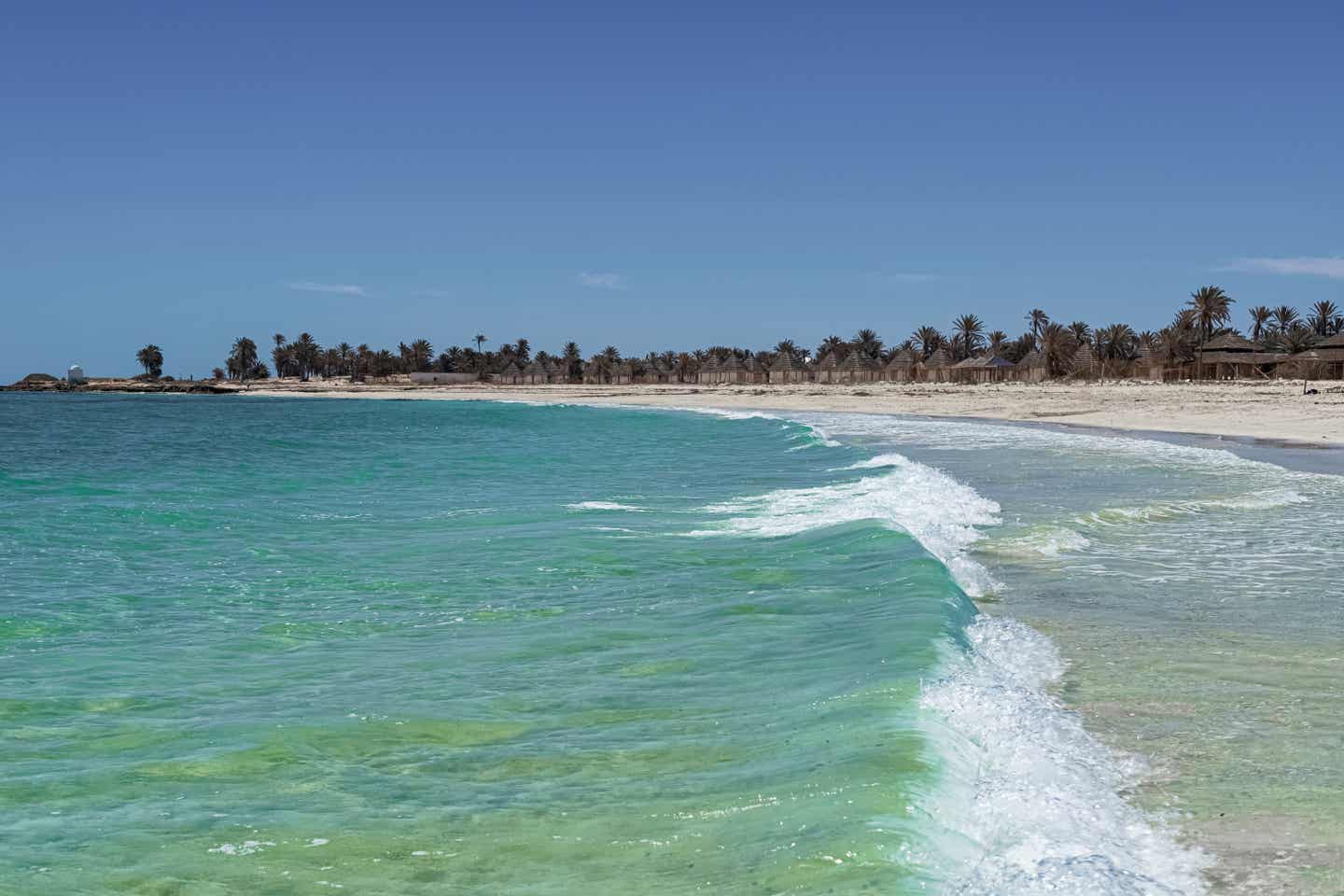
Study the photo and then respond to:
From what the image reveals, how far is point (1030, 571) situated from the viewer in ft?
35.6

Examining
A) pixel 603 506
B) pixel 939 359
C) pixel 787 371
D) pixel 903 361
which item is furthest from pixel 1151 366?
pixel 603 506

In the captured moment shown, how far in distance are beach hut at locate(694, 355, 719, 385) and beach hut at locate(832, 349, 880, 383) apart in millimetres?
20559

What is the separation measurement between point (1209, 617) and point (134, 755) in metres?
7.52

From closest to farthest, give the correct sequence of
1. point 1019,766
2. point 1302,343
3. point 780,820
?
1. point 780,820
2. point 1019,766
3. point 1302,343

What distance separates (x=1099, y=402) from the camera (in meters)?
55.9

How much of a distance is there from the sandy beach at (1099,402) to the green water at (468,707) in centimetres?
2531

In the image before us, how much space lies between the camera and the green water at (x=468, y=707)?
177 inches

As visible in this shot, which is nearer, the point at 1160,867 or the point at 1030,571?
the point at 1160,867

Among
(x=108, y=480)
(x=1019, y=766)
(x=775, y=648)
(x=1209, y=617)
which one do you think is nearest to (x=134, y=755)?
(x=775, y=648)

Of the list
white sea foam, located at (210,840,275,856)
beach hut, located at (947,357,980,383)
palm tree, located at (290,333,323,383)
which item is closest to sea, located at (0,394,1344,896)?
white sea foam, located at (210,840,275,856)

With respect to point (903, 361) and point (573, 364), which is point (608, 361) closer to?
point (573, 364)

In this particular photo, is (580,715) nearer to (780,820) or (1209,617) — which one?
(780,820)

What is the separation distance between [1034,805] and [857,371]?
369ft

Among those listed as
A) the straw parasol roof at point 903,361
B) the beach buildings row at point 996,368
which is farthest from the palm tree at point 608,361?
the straw parasol roof at point 903,361
